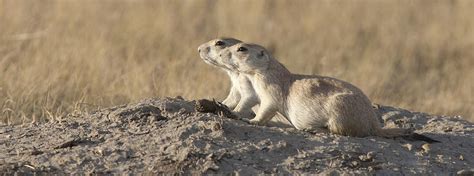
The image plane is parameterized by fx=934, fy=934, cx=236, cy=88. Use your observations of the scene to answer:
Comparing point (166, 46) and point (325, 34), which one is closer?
point (166, 46)

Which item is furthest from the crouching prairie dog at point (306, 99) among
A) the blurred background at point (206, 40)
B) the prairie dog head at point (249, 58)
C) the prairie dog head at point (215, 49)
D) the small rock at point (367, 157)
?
the blurred background at point (206, 40)

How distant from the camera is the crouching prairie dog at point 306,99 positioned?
19.3ft

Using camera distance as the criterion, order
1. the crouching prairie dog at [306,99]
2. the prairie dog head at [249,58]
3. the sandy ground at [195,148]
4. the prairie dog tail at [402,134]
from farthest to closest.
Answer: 1. the prairie dog head at [249,58]
2. the prairie dog tail at [402,134]
3. the crouching prairie dog at [306,99]
4. the sandy ground at [195,148]

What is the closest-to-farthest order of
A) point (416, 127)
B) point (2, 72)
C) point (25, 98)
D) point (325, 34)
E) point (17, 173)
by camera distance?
point (17, 173), point (416, 127), point (25, 98), point (2, 72), point (325, 34)

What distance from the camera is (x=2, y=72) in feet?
29.4

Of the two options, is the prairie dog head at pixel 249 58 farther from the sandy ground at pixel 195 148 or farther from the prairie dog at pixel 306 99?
the sandy ground at pixel 195 148

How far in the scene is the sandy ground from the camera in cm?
532

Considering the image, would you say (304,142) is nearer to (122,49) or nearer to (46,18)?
(122,49)

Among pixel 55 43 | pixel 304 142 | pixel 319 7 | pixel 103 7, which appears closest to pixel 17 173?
pixel 304 142

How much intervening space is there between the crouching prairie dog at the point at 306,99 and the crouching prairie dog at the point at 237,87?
0.27 feet

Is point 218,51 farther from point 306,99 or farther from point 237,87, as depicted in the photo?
point 306,99

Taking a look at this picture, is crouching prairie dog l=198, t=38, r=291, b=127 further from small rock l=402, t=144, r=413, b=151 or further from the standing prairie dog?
small rock l=402, t=144, r=413, b=151

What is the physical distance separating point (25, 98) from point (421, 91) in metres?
5.73

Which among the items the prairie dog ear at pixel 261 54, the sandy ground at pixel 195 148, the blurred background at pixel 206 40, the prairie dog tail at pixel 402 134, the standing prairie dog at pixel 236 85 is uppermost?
the prairie dog ear at pixel 261 54
